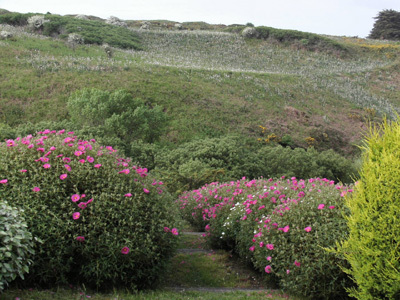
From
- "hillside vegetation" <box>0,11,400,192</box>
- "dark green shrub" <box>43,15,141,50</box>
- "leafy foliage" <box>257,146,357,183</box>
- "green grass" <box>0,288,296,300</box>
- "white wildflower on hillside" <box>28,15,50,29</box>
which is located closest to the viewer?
A: "green grass" <box>0,288,296,300</box>

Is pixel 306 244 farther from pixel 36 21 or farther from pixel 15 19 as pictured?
pixel 15 19

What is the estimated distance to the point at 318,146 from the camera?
71.2ft

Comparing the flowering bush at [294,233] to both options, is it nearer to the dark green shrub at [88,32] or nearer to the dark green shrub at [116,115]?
the dark green shrub at [116,115]

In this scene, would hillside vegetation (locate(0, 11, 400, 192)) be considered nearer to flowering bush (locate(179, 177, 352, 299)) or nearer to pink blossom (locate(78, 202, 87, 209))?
flowering bush (locate(179, 177, 352, 299))

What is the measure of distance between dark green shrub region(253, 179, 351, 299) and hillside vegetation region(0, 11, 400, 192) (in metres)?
6.37

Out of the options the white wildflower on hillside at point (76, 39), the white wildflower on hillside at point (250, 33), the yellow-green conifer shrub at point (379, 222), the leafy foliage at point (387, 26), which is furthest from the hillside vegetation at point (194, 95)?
the leafy foliage at point (387, 26)

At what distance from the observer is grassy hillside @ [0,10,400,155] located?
67.9 ft

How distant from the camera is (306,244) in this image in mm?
4820

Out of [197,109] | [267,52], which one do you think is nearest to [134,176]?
[197,109]

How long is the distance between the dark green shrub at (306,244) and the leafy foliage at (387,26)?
64.6 m

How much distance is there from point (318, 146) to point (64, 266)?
63.7 ft

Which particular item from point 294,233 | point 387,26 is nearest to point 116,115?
point 294,233

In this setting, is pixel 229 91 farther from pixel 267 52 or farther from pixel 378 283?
pixel 378 283

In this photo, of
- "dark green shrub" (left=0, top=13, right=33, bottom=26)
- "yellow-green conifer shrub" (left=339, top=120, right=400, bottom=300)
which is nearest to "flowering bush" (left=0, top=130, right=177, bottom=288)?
"yellow-green conifer shrub" (left=339, top=120, right=400, bottom=300)
